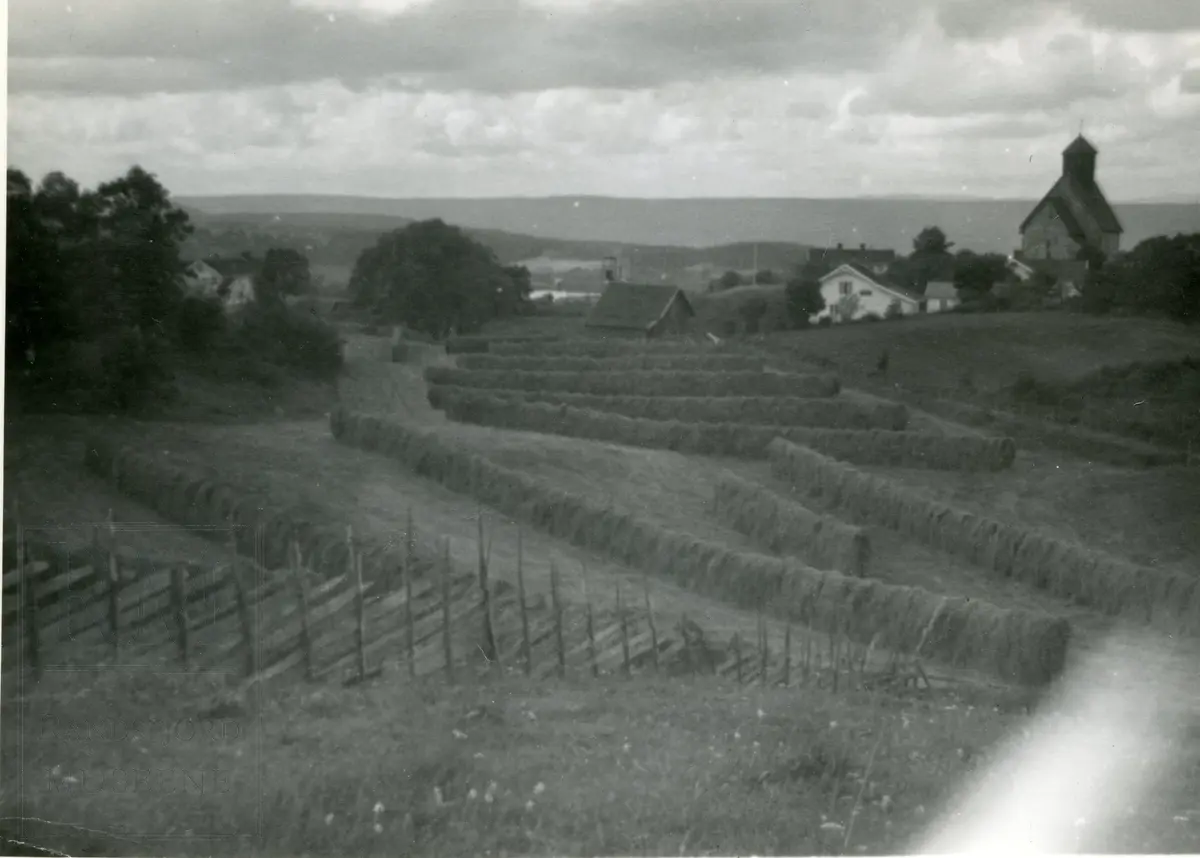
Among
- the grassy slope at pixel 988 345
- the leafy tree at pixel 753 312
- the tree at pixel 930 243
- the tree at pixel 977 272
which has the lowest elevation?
the grassy slope at pixel 988 345

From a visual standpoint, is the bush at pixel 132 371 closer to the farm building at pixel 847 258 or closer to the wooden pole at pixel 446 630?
the wooden pole at pixel 446 630

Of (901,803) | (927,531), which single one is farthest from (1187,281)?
(901,803)

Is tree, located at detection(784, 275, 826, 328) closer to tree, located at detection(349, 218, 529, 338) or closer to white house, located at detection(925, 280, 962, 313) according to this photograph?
white house, located at detection(925, 280, 962, 313)

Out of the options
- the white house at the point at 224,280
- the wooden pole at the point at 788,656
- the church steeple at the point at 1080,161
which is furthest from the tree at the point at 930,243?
the white house at the point at 224,280

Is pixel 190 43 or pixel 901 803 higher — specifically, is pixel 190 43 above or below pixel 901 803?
above

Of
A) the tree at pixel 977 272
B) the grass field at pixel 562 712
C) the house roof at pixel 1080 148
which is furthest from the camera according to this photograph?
the tree at pixel 977 272

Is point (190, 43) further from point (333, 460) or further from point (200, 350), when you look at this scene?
point (333, 460)
